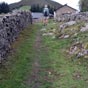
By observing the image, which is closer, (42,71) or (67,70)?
(42,71)

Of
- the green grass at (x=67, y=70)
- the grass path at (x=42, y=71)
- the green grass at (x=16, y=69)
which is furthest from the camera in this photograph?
the green grass at (x=67, y=70)

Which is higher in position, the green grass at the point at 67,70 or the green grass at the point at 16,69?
the green grass at the point at 16,69

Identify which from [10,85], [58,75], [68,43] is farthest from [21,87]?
[68,43]

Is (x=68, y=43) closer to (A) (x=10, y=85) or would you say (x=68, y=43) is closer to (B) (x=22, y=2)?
(A) (x=10, y=85)

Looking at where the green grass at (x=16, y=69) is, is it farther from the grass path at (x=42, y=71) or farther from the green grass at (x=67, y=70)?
the green grass at (x=67, y=70)

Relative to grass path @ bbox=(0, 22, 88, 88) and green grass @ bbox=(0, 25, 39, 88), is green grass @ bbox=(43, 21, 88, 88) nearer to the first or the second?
grass path @ bbox=(0, 22, 88, 88)

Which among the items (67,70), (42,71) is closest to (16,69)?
(42,71)

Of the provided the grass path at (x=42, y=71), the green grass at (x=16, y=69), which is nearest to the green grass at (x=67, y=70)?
the grass path at (x=42, y=71)

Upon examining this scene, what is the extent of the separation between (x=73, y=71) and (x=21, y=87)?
3.22 m

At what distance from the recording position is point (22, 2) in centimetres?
13638

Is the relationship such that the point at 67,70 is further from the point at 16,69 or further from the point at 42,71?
the point at 16,69

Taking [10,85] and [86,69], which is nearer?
[10,85]

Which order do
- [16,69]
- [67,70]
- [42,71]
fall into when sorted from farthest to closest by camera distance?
1. [67,70]
2. [42,71]
3. [16,69]

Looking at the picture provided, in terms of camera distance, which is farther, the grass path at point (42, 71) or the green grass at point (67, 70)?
the green grass at point (67, 70)
